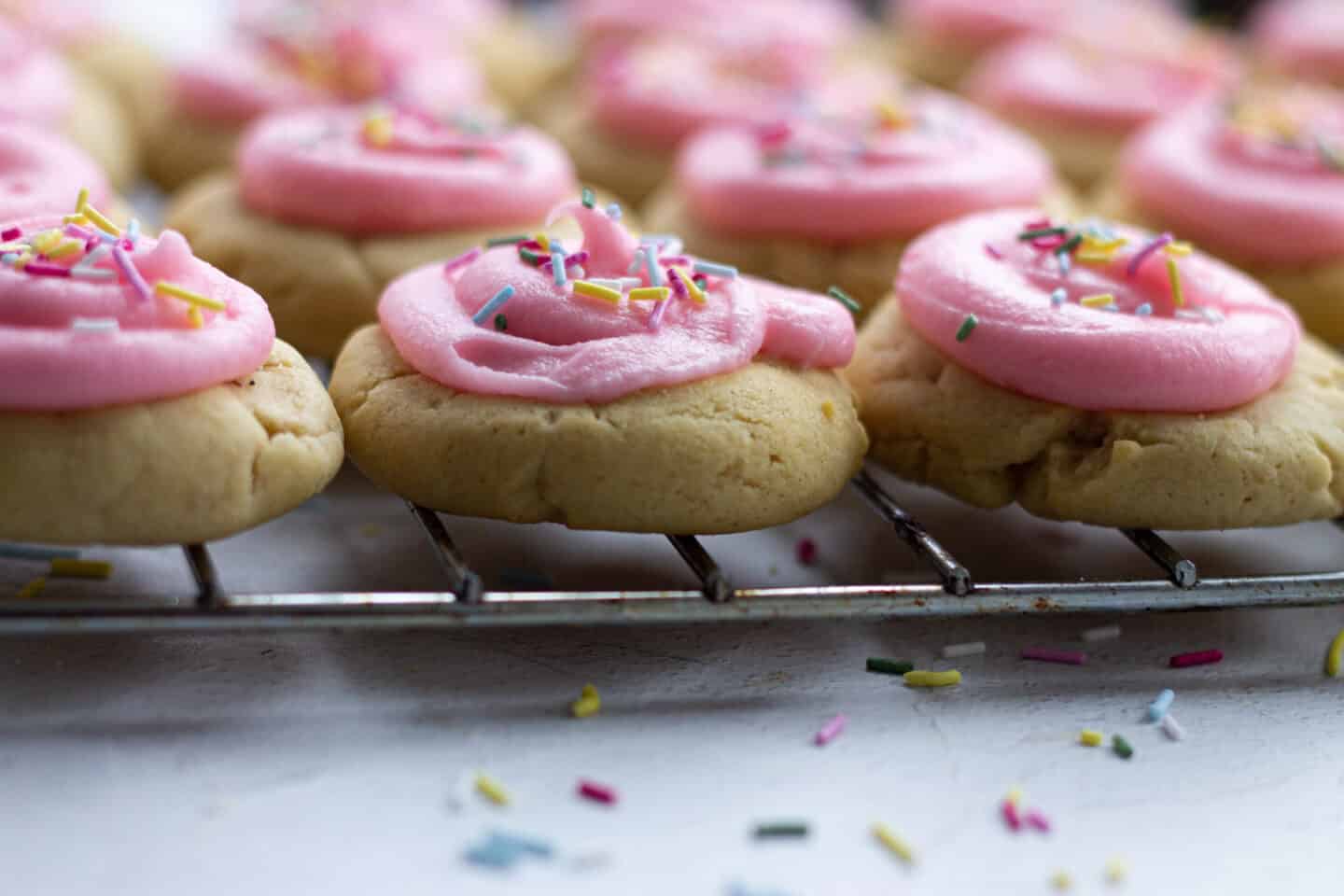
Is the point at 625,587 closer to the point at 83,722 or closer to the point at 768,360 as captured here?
the point at 768,360

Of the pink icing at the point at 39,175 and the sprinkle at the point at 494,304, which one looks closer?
the sprinkle at the point at 494,304

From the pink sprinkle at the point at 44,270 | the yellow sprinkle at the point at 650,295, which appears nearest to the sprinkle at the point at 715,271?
the yellow sprinkle at the point at 650,295

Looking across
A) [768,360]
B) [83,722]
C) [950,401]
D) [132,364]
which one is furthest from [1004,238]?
[83,722]

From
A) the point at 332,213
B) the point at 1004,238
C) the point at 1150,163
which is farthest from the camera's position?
the point at 1150,163

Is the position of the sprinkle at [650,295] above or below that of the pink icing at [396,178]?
above

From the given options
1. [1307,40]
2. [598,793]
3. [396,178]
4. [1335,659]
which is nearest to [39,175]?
[396,178]

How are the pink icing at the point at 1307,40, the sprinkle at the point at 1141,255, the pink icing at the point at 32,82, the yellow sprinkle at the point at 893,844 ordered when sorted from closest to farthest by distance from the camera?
1. the yellow sprinkle at the point at 893,844
2. the sprinkle at the point at 1141,255
3. the pink icing at the point at 32,82
4. the pink icing at the point at 1307,40

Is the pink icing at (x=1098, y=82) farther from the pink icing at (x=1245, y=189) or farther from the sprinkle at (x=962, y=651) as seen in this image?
the sprinkle at (x=962, y=651)
